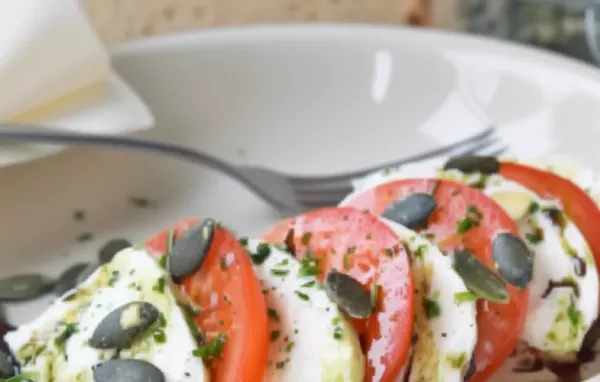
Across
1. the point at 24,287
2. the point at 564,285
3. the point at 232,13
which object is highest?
the point at 232,13

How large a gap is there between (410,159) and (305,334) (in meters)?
0.64

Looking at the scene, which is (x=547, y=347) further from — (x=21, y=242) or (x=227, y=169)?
(x=21, y=242)

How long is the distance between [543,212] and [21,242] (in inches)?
29.6

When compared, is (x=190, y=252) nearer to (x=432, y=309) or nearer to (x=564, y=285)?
(x=432, y=309)

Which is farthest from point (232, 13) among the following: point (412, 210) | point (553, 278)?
point (553, 278)

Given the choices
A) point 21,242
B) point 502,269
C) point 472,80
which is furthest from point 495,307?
point 21,242

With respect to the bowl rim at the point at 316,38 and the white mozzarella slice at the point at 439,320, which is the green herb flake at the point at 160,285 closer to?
the white mozzarella slice at the point at 439,320

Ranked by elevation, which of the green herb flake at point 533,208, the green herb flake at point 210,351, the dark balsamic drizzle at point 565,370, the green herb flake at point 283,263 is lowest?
the dark balsamic drizzle at point 565,370

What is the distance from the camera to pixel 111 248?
51.4 inches

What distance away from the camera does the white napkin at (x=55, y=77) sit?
4.10 feet

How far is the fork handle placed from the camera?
3.92ft

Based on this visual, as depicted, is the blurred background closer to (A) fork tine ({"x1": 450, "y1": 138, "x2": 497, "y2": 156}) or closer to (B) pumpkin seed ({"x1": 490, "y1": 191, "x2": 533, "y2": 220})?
(A) fork tine ({"x1": 450, "y1": 138, "x2": 497, "y2": 156})

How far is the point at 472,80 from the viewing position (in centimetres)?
146

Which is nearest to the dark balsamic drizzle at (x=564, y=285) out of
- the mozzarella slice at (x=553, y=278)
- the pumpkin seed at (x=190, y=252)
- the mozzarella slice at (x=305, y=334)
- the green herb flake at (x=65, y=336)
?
the mozzarella slice at (x=553, y=278)
